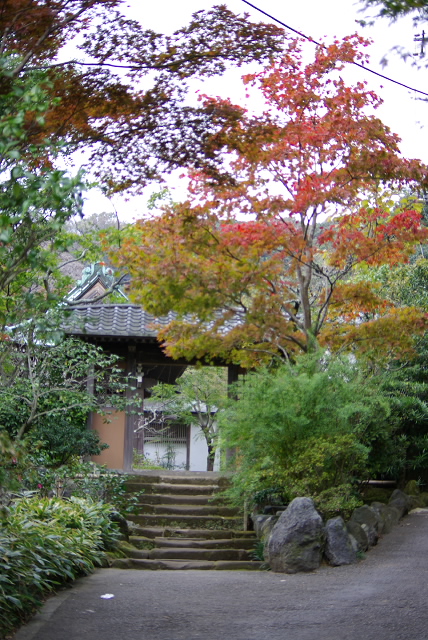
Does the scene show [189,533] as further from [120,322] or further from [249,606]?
[249,606]

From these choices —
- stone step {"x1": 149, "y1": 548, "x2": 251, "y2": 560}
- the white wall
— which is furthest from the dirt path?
the white wall

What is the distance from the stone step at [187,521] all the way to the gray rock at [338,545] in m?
4.05

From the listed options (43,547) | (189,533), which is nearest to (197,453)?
(189,533)

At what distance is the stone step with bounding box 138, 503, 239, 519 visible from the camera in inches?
496

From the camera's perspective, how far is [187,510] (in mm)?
12617

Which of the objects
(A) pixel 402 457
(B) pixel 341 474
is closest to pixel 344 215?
(B) pixel 341 474

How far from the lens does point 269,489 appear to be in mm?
10922

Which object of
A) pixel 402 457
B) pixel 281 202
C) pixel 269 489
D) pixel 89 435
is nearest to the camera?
pixel 281 202

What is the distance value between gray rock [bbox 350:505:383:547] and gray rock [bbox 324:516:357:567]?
73cm

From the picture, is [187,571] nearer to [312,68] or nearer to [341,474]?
[341,474]

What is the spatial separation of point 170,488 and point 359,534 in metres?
5.39

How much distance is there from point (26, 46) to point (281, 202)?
530 centimetres

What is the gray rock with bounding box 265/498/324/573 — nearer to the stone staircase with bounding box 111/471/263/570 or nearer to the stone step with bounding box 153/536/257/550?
the stone staircase with bounding box 111/471/263/570

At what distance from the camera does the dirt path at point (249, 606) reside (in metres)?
5.20
